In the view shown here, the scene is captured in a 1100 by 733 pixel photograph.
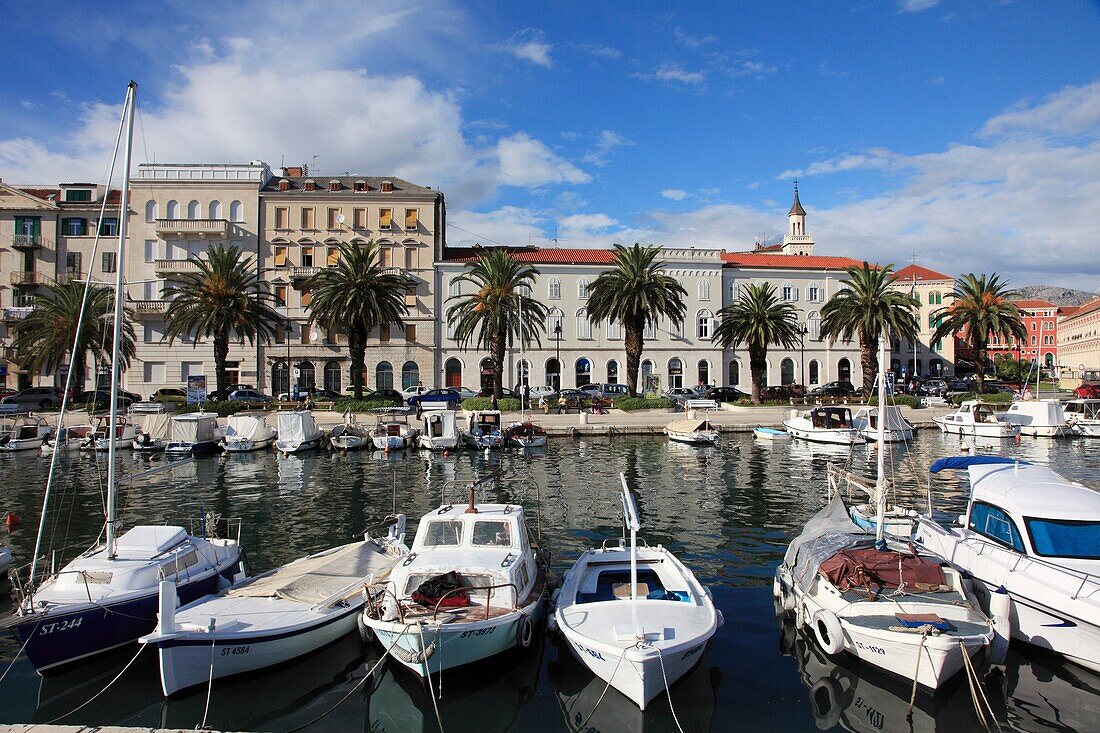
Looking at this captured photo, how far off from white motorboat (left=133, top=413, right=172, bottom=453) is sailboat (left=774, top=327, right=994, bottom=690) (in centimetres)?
3990

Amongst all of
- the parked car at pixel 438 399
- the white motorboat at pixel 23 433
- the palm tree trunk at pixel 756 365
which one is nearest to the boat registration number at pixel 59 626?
the white motorboat at pixel 23 433

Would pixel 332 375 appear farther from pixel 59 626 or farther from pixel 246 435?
pixel 59 626

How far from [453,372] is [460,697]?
57.5m

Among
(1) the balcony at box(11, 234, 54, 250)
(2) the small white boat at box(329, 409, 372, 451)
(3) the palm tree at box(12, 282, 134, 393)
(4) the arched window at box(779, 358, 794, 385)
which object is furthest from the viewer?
(4) the arched window at box(779, 358, 794, 385)

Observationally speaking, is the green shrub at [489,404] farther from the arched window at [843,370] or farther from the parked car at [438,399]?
the arched window at [843,370]

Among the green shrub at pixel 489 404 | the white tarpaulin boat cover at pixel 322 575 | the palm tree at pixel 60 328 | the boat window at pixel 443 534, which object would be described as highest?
the palm tree at pixel 60 328

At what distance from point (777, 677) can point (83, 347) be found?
54540mm

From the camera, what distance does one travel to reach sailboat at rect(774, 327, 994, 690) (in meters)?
10.5

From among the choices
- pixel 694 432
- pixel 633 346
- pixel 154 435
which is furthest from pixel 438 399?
pixel 694 432

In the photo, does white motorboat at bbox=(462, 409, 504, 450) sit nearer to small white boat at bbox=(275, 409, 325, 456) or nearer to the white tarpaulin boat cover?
small white boat at bbox=(275, 409, 325, 456)

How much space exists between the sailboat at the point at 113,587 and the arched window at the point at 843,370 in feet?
230

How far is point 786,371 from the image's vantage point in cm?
7381

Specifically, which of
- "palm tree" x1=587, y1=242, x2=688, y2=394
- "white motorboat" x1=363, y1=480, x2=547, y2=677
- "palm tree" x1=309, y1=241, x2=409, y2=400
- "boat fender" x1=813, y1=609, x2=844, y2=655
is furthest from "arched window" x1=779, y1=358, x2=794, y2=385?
"boat fender" x1=813, y1=609, x2=844, y2=655

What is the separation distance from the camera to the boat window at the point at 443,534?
45.0 feet
